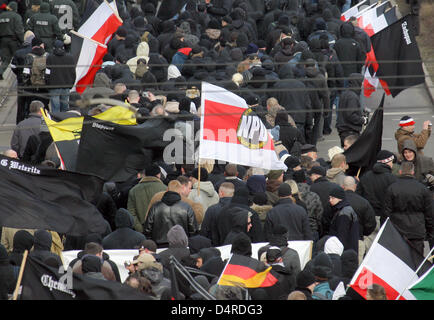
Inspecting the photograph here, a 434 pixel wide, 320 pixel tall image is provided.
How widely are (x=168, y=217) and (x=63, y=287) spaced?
12.8 feet

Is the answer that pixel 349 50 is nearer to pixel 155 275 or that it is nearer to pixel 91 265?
pixel 91 265

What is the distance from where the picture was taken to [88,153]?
50.3ft

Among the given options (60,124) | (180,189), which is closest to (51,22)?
(60,124)

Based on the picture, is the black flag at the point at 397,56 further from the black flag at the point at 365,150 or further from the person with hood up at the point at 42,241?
the person with hood up at the point at 42,241

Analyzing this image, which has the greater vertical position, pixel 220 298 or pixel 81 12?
pixel 220 298

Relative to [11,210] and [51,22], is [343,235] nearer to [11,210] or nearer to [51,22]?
[11,210]

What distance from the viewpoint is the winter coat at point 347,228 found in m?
14.0

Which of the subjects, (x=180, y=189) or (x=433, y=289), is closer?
(x=433, y=289)

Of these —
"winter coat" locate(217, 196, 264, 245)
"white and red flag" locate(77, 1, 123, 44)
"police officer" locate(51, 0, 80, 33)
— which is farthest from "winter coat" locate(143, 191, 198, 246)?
"police officer" locate(51, 0, 80, 33)

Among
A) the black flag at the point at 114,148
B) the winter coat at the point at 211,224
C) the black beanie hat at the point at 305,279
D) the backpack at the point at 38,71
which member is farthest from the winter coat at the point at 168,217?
the backpack at the point at 38,71

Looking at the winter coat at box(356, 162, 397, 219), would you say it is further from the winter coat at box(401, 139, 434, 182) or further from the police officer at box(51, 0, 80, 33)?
the police officer at box(51, 0, 80, 33)

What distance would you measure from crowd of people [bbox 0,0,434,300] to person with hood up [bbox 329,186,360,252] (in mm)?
16

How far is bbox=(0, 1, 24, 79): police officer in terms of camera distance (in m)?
23.6

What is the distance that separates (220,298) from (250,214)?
9.75 ft
